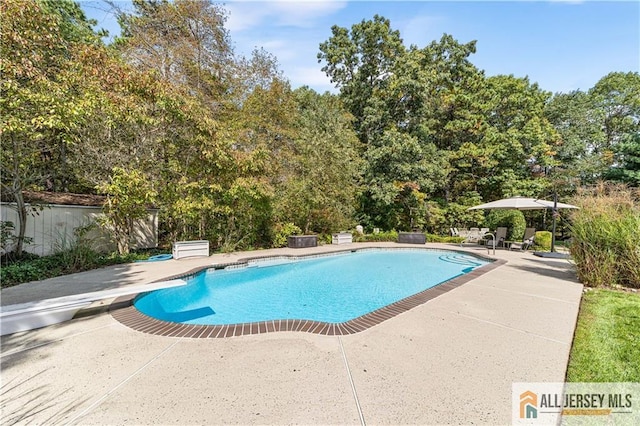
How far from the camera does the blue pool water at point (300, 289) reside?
514 centimetres

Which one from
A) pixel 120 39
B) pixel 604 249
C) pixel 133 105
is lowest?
pixel 604 249

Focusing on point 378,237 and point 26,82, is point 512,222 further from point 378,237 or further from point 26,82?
point 26,82

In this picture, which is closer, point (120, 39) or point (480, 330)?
point (480, 330)

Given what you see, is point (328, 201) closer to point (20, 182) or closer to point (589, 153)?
point (20, 182)

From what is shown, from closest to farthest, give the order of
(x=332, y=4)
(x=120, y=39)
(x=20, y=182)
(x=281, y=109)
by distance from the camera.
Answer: (x=20, y=182) → (x=332, y=4) → (x=120, y=39) → (x=281, y=109)

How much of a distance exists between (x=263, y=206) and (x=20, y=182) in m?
6.62

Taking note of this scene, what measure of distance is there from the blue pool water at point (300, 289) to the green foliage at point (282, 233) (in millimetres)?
2257

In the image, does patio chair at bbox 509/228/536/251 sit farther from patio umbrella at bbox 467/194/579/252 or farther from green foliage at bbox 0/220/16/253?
green foliage at bbox 0/220/16/253

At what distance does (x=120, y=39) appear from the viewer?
1243cm

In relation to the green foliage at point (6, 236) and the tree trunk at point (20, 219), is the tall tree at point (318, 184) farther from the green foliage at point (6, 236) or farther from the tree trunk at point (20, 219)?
the green foliage at point (6, 236)

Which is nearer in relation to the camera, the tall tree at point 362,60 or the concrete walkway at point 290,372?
the concrete walkway at point 290,372

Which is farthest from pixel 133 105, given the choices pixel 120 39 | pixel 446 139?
pixel 446 139

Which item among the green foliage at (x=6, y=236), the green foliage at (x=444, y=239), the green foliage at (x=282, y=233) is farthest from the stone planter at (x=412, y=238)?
the green foliage at (x=6, y=236)

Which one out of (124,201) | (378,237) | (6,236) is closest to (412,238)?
(378,237)
